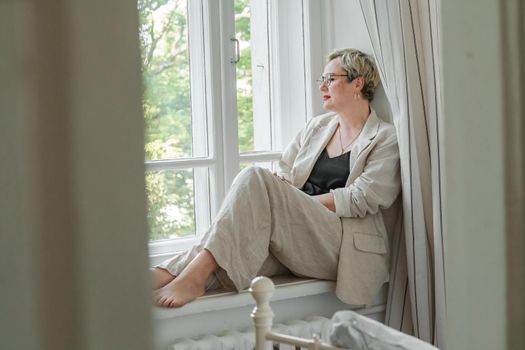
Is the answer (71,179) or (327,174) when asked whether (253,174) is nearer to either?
(327,174)

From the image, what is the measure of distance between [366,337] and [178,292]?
3.89ft

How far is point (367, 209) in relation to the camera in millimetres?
2875

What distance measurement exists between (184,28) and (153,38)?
16 centimetres

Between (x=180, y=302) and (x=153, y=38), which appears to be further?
(x=153, y=38)

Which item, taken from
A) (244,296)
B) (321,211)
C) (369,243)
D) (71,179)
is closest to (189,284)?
(244,296)

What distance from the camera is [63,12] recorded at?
0.32m

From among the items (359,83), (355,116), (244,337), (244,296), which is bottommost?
(244,337)

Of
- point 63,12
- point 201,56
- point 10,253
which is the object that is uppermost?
point 201,56

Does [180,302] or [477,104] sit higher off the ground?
[477,104]

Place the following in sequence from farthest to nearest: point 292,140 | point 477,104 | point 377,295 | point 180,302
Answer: point 292,140, point 377,295, point 180,302, point 477,104

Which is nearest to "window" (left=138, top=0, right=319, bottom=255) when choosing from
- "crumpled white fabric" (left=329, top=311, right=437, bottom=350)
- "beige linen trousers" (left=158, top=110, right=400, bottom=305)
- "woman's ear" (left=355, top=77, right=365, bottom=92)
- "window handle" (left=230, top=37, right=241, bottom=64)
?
"window handle" (left=230, top=37, right=241, bottom=64)

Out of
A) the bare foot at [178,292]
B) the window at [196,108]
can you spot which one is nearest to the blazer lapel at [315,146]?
the window at [196,108]

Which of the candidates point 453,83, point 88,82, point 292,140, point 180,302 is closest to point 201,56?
point 292,140

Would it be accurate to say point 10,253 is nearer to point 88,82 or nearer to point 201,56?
point 88,82
